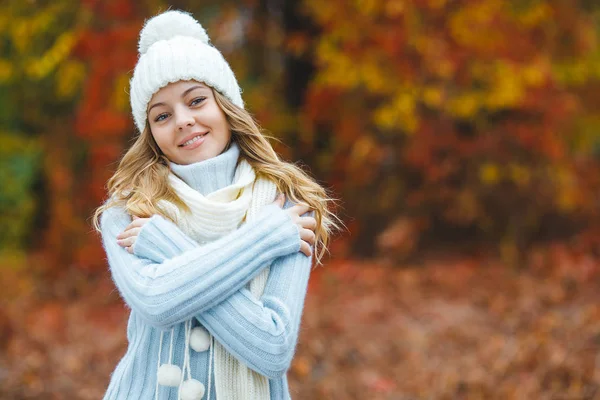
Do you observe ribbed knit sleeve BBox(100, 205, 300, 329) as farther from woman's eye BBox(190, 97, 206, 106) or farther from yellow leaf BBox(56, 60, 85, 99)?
yellow leaf BBox(56, 60, 85, 99)

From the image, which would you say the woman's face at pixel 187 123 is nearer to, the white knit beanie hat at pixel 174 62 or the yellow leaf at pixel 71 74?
the white knit beanie hat at pixel 174 62

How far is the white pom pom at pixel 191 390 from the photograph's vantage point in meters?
1.94

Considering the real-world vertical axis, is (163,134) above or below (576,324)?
above

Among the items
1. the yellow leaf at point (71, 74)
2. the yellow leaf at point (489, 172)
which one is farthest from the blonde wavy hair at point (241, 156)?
the yellow leaf at point (489, 172)

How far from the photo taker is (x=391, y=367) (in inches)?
208

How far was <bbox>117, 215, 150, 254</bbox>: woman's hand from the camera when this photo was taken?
201 centimetres

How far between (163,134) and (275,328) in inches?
25.2

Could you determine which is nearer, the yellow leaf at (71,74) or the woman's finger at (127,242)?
the woman's finger at (127,242)

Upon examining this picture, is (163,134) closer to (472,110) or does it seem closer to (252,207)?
(252,207)

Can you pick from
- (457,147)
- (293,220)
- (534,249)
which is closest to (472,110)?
(457,147)

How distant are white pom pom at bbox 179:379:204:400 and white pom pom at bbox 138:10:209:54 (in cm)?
98

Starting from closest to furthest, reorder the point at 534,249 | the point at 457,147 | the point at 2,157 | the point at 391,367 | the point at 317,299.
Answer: the point at 391,367
the point at 317,299
the point at 457,147
the point at 534,249
the point at 2,157

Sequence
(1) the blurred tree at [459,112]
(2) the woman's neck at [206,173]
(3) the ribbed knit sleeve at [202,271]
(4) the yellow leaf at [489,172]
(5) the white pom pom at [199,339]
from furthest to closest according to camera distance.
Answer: (4) the yellow leaf at [489,172], (1) the blurred tree at [459,112], (2) the woman's neck at [206,173], (5) the white pom pom at [199,339], (3) the ribbed knit sleeve at [202,271]

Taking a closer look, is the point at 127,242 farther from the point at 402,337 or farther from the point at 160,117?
the point at 402,337
